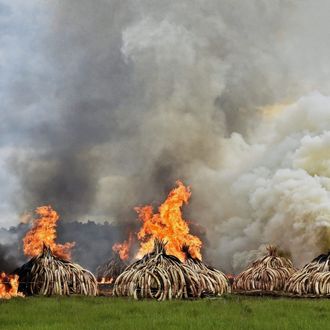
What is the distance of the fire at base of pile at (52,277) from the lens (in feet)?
87.4

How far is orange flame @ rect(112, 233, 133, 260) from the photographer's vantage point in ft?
166

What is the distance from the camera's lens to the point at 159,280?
979 inches

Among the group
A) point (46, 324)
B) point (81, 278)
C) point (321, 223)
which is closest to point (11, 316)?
point (46, 324)

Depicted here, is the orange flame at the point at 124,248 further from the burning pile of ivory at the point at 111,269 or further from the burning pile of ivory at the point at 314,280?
the burning pile of ivory at the point at 314,280

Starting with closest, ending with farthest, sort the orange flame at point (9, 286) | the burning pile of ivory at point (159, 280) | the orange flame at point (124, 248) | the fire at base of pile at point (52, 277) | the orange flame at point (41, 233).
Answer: the burning pile of ivory at point (159, 280), the orange flame at point (9, 286), the fire at base of pile at point (52, 277), the orange flame at point (41, 233), the orange flame at point (124, 248)

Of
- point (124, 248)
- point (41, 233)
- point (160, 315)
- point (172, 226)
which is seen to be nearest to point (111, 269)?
point (124, 248)

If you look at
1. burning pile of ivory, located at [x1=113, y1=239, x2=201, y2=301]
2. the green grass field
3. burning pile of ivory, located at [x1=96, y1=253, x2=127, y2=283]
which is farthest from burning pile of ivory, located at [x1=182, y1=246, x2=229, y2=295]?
burning pile of ivory, located at [x1=96, y1=253, x2=127, y2=283]

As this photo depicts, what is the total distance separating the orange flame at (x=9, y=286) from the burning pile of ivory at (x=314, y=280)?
44.1 ft

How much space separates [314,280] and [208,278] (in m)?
5.40

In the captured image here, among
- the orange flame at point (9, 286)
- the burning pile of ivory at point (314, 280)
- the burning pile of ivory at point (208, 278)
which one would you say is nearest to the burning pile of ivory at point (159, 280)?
the burning pile of ivory at point (208, 278)

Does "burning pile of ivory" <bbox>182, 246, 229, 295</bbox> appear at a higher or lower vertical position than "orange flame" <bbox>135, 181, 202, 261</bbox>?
lower

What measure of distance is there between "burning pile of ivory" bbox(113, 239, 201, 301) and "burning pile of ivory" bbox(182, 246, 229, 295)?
4.30ft

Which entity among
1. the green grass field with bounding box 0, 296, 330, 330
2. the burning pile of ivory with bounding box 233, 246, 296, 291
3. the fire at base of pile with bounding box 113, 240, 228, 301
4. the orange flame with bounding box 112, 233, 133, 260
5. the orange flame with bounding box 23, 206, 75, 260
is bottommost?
the green grass field with bounding box 0, 296, 330, 330

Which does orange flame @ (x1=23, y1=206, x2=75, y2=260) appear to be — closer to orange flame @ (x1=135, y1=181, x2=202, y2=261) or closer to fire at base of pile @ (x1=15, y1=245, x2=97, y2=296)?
fire at base of pile @ (x1=15, y1=245, x2=97, y2=296)
